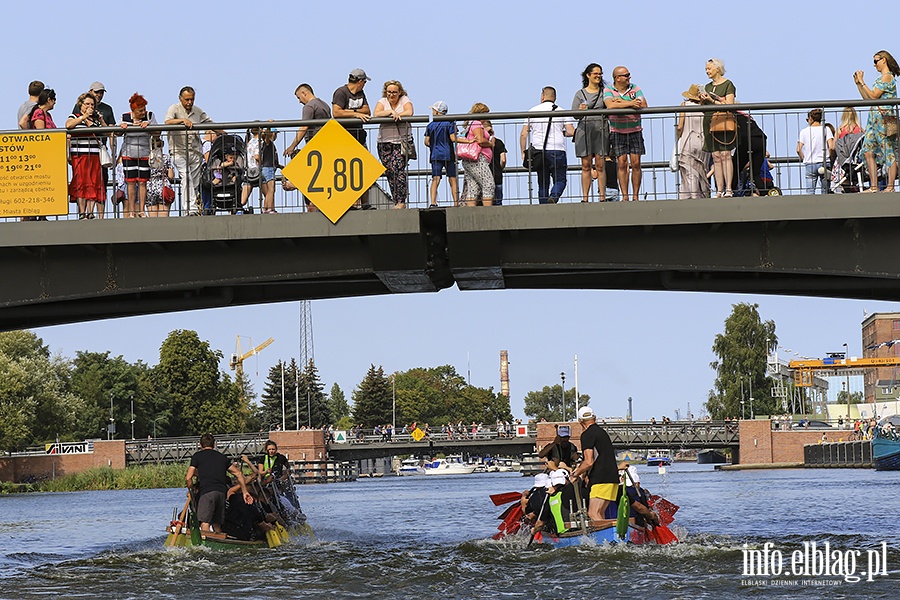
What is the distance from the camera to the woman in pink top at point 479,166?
18141mm

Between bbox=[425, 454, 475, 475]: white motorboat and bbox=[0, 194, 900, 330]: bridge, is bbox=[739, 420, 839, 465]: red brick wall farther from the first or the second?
bbox=[0, 194, 900, 330]: bridge

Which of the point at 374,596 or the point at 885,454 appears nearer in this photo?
the point at 374,596

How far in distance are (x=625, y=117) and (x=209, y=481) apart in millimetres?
8705

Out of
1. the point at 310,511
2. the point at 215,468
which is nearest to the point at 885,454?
the point at 310,511

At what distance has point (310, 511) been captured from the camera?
4575 cm

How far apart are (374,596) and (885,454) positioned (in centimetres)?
5278

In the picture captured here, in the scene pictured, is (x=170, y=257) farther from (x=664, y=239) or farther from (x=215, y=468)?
(x=664, y=239)

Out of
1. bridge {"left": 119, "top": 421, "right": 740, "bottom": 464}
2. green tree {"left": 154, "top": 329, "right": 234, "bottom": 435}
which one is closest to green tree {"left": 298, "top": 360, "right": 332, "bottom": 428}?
green tree {"left": 154, "top": 329, "right": 234, "bottom": 435}

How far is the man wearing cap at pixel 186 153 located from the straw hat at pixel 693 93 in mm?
6545

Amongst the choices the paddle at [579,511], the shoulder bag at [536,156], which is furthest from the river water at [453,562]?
the shoulder bag at [536,156]

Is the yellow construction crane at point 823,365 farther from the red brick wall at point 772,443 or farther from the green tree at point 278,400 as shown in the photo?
the green tree at point 278,400

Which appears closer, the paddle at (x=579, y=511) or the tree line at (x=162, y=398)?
the paddle at (x=579, y=511)

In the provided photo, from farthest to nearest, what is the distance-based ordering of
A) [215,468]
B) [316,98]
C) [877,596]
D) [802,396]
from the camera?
[802,396], [215,468], [316,98], [877,596]

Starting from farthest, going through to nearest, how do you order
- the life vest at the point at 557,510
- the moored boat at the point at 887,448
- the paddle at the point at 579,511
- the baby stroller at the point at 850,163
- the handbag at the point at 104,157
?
the moored boat at the point at 887,448, the life vest at the point at 557,510, the paddle at the point at 579,511, the handbag at the point at 104,157, the baby stroller at the point at 850,163
